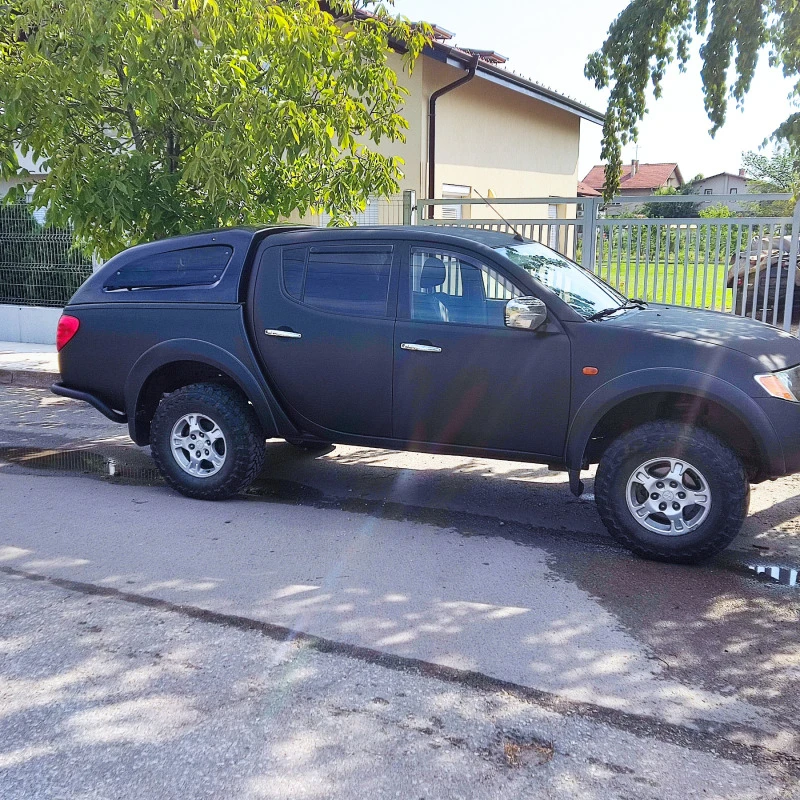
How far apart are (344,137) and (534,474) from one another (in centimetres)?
435

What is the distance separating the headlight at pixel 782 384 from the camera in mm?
4770

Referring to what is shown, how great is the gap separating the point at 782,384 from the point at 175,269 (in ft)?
13.1

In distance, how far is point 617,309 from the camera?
18.6 ft

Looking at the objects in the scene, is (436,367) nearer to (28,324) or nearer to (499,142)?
(28,324)

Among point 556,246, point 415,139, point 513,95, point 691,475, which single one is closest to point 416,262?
point 691,475

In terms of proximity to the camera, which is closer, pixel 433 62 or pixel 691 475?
pixel 691 475

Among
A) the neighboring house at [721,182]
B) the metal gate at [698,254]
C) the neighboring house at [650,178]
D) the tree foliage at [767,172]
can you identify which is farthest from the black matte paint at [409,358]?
the neighboring house at [721,182]

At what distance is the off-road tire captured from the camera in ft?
19.7

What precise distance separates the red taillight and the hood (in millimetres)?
3716

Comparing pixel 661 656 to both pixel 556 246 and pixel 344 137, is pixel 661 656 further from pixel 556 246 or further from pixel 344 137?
pixel 556 246

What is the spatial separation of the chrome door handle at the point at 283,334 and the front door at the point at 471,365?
69 cm

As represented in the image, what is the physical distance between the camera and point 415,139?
1427cm

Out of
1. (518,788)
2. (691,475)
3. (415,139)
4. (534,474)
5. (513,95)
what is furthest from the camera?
(513,95)

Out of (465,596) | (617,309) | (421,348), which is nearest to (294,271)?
(421,348)
